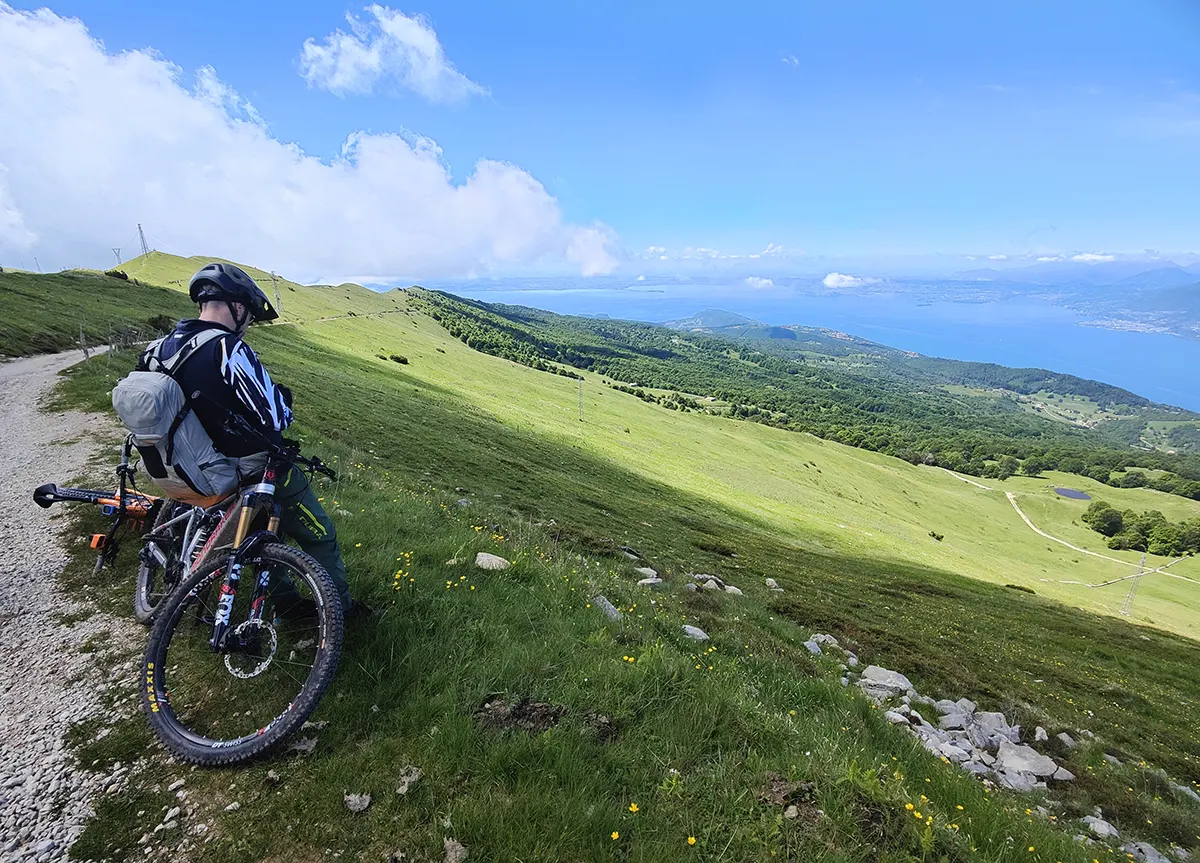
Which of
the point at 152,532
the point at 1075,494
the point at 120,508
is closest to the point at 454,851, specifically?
the point at 152,532

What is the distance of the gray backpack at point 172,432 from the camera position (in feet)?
16.1

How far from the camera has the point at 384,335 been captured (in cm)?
10900

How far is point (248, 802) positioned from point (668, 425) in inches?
4229

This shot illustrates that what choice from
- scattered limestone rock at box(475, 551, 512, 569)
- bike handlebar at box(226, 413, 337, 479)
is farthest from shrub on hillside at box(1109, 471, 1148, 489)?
bike handlebar at box(226, 413, 337, 479)

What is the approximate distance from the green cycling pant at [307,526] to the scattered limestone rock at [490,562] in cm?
285

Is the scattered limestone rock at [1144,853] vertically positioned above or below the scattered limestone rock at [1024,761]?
above

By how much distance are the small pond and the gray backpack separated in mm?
213378

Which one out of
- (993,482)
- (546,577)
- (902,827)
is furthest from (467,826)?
(993,482)

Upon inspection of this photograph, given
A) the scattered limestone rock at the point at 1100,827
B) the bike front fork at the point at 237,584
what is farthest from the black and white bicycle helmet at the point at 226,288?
the scattered limestone rock at the point at 1100,827

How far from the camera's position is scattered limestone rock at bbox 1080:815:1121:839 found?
9148mm

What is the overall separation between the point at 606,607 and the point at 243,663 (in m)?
5.21

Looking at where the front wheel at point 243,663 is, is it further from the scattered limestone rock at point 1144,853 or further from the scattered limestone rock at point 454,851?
the scattered limestone rock at point 1144,853

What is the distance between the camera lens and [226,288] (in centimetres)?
559

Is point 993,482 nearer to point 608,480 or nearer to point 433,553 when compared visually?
point 608,480
